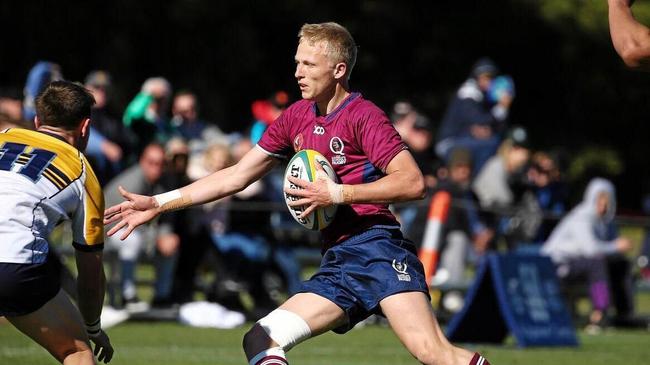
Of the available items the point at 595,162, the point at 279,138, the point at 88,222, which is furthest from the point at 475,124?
the point at 595,162

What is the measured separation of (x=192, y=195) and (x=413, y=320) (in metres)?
1.38

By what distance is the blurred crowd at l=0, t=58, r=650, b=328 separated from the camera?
14.5 metres

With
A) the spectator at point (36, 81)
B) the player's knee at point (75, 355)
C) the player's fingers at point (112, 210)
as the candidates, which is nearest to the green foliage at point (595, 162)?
the spectator at point (36, 81)

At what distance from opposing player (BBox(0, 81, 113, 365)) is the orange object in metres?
8.28

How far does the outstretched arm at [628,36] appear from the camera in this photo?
6.14m

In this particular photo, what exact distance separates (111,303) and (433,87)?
929 inches

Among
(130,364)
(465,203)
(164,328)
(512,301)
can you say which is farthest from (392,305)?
(465,203)

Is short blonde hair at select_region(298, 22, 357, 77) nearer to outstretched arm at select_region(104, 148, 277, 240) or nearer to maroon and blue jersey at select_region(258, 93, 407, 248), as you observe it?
maroon and blue jersey at select_region(258, 93, 407, 248)

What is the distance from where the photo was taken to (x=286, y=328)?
6.77 m

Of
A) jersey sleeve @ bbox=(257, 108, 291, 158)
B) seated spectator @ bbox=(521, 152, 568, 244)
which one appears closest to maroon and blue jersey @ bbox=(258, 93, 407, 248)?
jersey sleeve @ bbox=(257, 108, 291, 158)

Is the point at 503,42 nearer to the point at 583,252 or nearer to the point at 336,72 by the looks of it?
the point at 583,252

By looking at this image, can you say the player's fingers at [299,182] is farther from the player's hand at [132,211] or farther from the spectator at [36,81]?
the spectator at [36,81]

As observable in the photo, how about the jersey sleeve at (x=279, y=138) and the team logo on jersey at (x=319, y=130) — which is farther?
the jersey sleeve at (x=279, y=138)

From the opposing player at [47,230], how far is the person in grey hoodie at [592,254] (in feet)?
31.7
